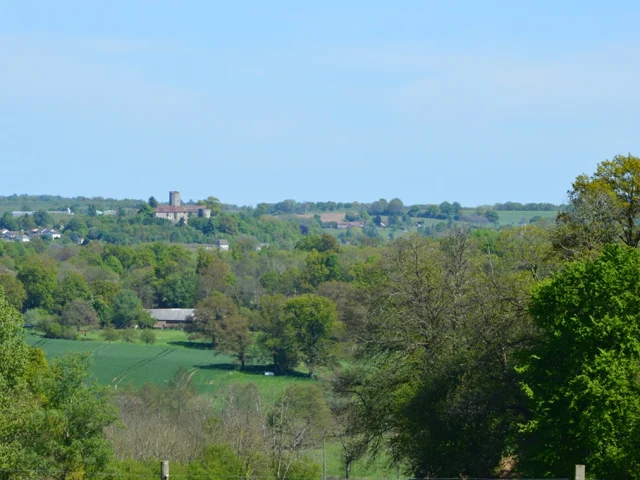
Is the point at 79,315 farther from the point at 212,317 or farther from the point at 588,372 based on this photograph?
the point at 588,372

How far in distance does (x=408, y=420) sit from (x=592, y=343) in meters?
6.91

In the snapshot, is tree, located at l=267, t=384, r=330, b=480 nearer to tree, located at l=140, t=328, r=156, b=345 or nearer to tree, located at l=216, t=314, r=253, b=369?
tree, located at l=216, t=314, r=253, b=369

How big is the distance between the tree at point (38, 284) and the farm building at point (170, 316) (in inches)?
393

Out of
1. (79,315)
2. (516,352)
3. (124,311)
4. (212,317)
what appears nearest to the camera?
(516,352)

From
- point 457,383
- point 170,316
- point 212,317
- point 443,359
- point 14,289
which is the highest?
point 443,359

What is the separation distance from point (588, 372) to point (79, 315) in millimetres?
83365

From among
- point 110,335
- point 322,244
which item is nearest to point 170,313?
point 110,335

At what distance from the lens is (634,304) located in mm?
23172

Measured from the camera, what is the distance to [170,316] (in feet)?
376

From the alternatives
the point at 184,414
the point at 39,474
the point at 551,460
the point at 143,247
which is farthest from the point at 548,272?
the point at 143,247

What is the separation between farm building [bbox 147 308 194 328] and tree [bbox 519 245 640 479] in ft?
285

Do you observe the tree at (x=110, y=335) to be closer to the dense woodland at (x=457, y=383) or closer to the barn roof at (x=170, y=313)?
the barn roof at (x=170, y=313)

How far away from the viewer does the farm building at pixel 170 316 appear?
111m

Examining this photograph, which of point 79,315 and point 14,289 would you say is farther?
point 14,289
